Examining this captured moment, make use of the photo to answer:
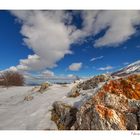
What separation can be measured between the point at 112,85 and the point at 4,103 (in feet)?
13.4

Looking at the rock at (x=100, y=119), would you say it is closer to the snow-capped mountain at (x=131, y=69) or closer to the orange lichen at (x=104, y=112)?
the orange lichen at (x=104, y=112)

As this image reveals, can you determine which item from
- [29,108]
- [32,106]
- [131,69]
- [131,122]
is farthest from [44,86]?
[131,122]

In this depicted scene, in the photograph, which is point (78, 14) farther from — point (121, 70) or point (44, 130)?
point (44, 130)

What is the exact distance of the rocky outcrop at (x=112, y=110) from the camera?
502 centimetres

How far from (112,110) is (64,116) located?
4.27 ft

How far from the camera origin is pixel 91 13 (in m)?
6.41

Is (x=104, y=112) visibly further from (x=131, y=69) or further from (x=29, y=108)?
(x=29, y=108)

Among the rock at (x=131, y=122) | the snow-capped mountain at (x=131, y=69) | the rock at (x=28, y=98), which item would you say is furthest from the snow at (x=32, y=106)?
the rock at (x=131, y=122)

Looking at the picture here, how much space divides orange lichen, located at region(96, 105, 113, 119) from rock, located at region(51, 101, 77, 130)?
2.74 ft

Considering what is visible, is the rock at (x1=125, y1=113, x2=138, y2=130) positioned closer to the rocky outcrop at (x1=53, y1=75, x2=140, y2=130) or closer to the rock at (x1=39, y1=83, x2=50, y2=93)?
the rocky outcrop at (x1=53, y1=75, x2=140, y2=130)

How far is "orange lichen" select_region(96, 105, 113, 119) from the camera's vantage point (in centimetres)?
499

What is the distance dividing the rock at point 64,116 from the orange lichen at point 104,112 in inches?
32.8

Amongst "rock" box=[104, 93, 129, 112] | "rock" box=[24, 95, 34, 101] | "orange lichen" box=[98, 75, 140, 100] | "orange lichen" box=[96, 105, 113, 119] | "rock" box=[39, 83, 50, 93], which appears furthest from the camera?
"rock" box=[39, 83, 50, 93]

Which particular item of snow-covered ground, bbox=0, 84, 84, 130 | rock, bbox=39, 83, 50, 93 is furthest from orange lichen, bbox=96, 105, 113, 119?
rock, bbox=39, 83, 50, 93
